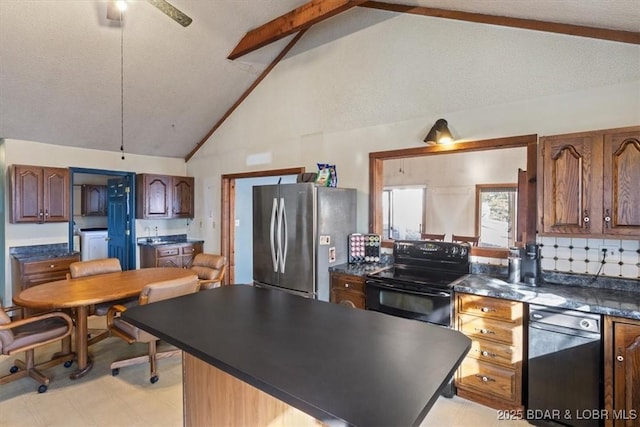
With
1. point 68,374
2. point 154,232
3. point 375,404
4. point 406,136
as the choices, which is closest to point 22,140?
point 154,232

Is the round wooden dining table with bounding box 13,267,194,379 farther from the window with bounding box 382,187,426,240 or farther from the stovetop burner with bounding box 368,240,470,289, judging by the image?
the window with bounding box 382,187,426,240

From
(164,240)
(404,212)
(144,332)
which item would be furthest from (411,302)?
(164,240)

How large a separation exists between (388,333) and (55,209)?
508 centimetres

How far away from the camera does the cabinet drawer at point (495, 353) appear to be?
2322 millimetres

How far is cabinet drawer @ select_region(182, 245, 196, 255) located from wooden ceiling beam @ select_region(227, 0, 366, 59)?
10.5ft

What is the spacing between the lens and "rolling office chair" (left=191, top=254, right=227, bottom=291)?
3.80m

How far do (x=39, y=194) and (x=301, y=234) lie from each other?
374cm

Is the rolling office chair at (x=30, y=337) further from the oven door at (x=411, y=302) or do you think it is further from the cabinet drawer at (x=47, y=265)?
the oven door at (x=411, y=302)

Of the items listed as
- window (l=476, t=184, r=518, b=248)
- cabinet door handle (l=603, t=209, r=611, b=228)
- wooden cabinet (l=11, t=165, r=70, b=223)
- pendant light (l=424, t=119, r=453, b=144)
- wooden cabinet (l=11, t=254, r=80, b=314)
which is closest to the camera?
cabinet door handle (l=603, t=209, r=611, b=228)

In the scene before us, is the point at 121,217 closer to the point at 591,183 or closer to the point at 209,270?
the point at 209,270

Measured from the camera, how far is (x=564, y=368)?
2115 millimetres

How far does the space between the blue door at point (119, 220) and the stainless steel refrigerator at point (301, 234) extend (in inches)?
120

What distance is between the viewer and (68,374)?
9.60 feet

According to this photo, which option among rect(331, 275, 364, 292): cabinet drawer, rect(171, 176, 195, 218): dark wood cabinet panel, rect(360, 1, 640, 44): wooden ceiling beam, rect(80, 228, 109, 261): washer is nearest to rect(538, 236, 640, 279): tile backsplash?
rect(360, 1, 640, 44): wooden ceiling beam
